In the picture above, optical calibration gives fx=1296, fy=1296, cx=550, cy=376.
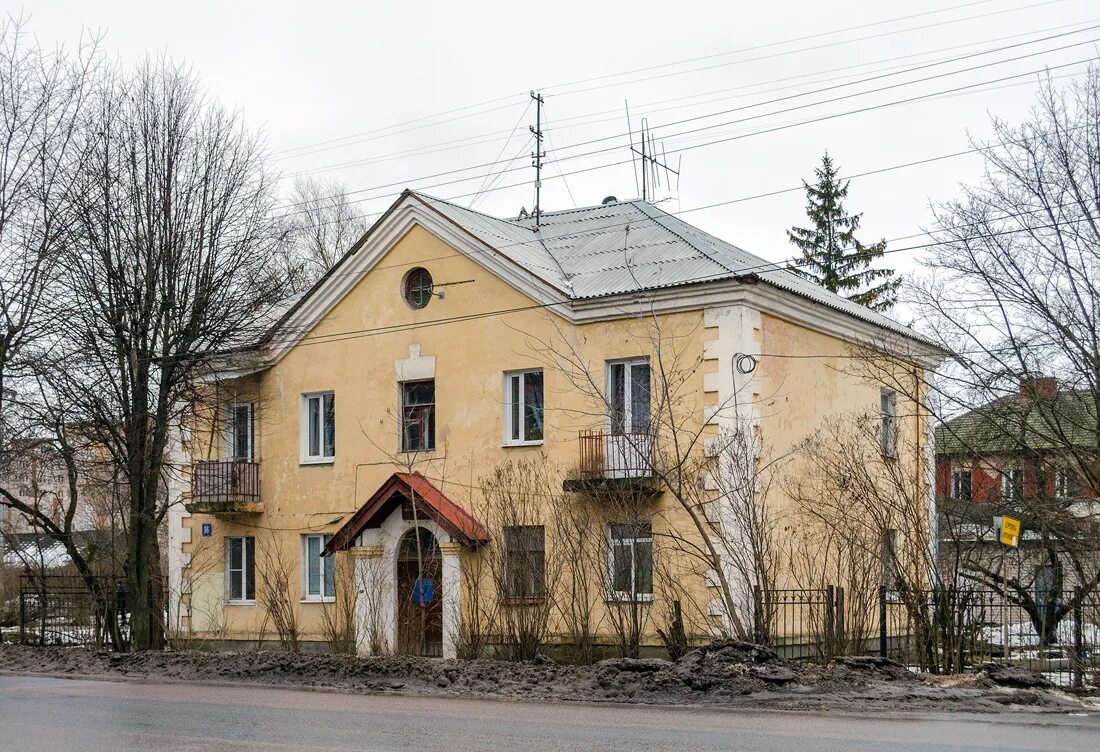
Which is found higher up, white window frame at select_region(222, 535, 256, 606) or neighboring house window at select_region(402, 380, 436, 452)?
neighboring house window at select_region(402, 380, 436, 452)

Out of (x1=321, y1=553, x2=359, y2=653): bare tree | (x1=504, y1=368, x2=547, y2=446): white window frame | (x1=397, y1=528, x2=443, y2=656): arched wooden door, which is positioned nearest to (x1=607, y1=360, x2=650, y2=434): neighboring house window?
(x1=504, y1=368, x2=547, y2=446): white window frame

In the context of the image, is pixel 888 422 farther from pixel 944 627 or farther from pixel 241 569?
pixel 241 569

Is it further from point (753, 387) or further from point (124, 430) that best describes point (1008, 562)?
point (124, 430)

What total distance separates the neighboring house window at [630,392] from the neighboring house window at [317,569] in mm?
7308

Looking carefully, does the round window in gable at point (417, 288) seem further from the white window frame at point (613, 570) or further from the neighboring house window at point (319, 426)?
the white window frame at point (613, 570)

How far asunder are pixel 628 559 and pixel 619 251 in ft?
23.5

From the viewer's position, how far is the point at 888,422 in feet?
87.5

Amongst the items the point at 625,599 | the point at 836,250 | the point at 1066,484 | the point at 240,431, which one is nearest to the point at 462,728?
the point at 625,599

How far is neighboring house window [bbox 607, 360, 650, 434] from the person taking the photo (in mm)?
23281

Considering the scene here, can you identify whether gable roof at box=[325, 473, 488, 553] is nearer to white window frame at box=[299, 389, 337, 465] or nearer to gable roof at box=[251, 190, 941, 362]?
white window frame at box=[299, 389, 337, 465]

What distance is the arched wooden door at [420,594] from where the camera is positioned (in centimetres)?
2416

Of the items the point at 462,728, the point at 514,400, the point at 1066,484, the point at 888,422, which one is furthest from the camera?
the point at 888,422

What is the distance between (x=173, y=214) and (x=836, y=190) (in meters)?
33.3

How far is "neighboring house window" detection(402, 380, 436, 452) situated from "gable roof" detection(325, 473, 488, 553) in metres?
1.09
